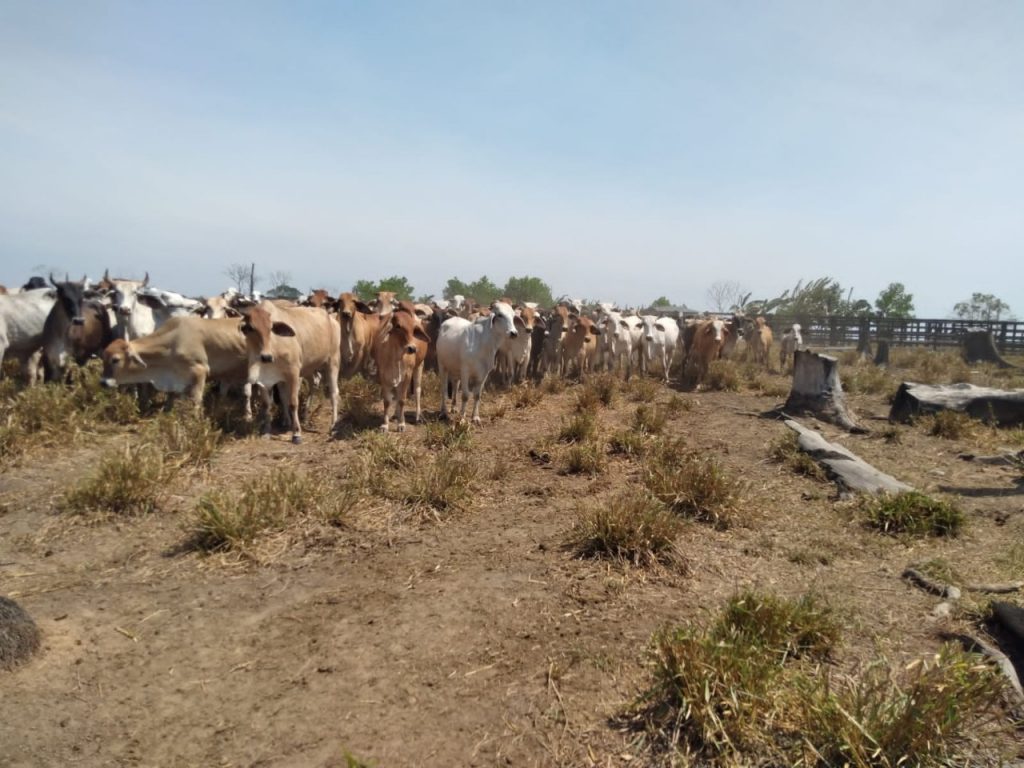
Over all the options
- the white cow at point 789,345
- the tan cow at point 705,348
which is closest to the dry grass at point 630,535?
the tan cow at point 705,348

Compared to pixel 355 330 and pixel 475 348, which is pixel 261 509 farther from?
Result: pixel 355 330

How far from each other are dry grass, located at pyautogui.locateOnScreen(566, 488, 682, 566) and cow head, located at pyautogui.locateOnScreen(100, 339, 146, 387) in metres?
6.60

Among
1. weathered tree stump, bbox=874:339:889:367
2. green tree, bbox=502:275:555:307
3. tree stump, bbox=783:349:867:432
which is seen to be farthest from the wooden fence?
green tree, bbox=502:275:555:307

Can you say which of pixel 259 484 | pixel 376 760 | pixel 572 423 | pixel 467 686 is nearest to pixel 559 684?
pixel 467 686

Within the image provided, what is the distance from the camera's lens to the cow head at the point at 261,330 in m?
8.38

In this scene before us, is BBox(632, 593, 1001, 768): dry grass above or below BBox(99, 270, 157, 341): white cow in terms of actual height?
below

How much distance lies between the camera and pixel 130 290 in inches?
439

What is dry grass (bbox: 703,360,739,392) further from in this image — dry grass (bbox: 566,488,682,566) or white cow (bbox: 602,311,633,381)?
dry grass (bbox: 566,488,682,566)

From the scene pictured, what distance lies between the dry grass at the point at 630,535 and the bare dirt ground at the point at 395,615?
14 centimetres

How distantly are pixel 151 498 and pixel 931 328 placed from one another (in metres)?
32.0

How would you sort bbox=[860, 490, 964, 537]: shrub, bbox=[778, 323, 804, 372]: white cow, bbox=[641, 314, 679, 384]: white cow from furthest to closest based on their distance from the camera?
bbox=[778, 323, 804, 372]: white cow
bbox=[641, 314, 679, 384]: white cow
bbox=[860, 490, 964, 537]: shrub

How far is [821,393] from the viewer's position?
10883 mm

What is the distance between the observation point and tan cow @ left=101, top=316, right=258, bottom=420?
8672 mm

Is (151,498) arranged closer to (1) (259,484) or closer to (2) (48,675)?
(1) (259,484)
